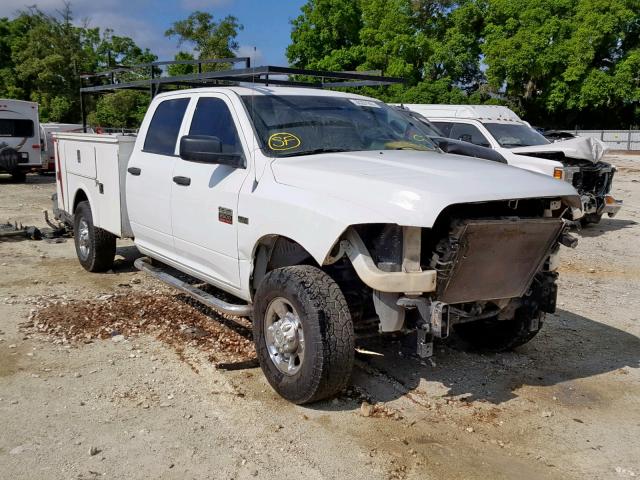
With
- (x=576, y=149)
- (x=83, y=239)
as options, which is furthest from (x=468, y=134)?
(x=83, y=239)

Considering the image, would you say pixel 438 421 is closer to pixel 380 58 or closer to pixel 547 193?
pixel 547 193

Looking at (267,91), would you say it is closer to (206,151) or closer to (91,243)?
(206,151)

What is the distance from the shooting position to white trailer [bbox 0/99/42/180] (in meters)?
19.6

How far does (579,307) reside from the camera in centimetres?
693

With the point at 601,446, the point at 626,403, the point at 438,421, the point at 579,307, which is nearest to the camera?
the point at 601,446

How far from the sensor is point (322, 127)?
494 centimetres

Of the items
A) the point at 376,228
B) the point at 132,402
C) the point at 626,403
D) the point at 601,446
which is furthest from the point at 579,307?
the point at 132,402

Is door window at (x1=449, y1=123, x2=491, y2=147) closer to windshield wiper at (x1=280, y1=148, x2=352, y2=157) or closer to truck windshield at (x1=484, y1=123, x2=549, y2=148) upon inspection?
truck windshield at (x1=484, y1=123, x2=549, y2=148)

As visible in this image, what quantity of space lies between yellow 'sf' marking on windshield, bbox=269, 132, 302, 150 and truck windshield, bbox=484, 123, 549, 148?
8.30 m

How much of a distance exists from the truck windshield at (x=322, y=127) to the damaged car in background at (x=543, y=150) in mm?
6457

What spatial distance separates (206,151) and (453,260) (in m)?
1.96

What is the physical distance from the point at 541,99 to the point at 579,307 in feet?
120

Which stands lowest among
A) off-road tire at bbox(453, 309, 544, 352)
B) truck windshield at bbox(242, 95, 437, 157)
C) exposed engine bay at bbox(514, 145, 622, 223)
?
off-road tire at bbox(453, 309, 544, 352)

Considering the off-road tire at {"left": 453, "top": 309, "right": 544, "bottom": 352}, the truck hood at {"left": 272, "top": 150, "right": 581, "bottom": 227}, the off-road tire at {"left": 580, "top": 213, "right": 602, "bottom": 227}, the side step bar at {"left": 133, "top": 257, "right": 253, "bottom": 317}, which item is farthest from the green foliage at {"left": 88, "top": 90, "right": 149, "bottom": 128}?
the truck hood at {"left": 272, "top": 150, "right": 581, "bottom": 227}
